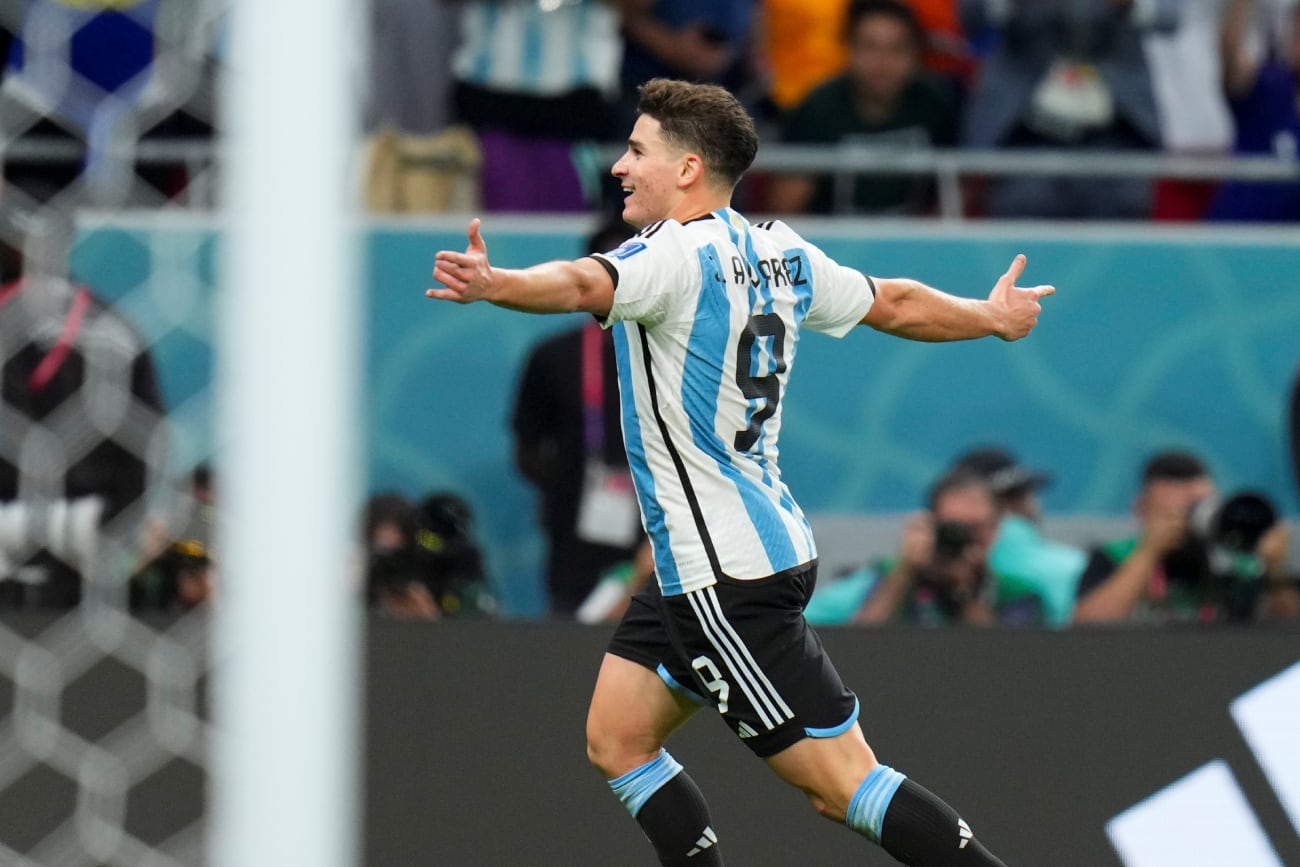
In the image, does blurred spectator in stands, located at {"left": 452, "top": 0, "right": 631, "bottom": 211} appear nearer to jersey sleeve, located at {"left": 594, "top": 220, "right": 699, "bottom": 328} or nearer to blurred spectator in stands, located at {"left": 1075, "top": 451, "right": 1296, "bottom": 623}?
blurred spectator in stands, located at {"left": 1075, "top": 451, "right": 1296, "bottom": 623}

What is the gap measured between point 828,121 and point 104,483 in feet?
14.5

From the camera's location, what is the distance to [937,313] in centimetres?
401

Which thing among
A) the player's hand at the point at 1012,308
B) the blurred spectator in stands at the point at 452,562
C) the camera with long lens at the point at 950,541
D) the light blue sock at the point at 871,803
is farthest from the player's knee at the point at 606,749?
the camera with long lens at the point at 950,541

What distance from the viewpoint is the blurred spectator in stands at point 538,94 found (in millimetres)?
6688

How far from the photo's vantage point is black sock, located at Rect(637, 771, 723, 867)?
3836 millimetres

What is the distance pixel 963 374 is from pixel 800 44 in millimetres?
1381

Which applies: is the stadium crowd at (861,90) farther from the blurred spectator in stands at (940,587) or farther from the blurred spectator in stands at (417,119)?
the blurred spectator in stands at (940,587)

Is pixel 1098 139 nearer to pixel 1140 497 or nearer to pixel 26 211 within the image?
pixel 1140 497

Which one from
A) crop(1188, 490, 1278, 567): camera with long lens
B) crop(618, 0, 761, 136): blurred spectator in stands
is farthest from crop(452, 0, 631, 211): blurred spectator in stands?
crop(1188, 490, 1278, 567): camera with long lens

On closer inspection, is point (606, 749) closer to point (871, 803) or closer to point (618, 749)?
point (618, 749)

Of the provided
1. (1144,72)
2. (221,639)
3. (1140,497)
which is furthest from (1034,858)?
(1144,72)

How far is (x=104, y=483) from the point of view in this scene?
2891 mm

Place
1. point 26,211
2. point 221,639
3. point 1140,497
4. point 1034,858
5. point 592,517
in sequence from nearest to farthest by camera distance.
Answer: point 221,639
point 26,211
point 1034,858
point 592,517
point 1140,497

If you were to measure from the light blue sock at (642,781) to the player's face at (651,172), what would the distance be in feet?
3.67
